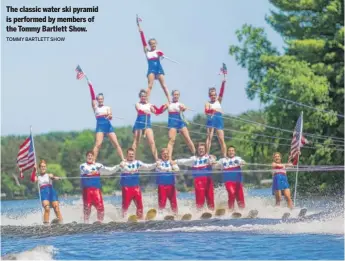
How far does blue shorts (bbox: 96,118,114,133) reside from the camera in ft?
68.8

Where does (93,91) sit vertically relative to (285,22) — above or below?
below

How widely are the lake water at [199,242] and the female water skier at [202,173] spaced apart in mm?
418

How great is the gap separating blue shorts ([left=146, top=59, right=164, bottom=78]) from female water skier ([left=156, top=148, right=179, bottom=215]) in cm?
179

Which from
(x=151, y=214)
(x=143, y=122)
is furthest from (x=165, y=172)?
(x=143, y=122)

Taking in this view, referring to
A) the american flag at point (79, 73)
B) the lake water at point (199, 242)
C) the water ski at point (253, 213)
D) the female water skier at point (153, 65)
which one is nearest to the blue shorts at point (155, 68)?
the female water skier at point (153, 65)

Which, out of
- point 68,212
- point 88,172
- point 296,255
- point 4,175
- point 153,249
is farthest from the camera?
point 4,175

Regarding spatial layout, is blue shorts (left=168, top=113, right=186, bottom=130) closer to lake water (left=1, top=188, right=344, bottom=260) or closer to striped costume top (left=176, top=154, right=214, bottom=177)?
striped costume top (left=176, top=154, right=214, bottom=177)

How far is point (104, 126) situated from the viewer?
2108 centimetres

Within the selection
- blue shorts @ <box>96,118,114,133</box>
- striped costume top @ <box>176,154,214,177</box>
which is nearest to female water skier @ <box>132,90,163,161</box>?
blue shorts @ <box>96,118,114,133</box>

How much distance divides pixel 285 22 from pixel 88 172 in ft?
42.6

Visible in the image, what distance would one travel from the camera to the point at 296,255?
50.1 feet

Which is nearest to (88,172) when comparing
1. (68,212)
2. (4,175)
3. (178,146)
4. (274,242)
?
(68,212)

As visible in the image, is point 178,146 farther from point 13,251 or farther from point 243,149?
point 13,251

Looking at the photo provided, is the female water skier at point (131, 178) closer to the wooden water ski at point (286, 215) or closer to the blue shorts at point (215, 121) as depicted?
the blue shorts at point (215, 121)
